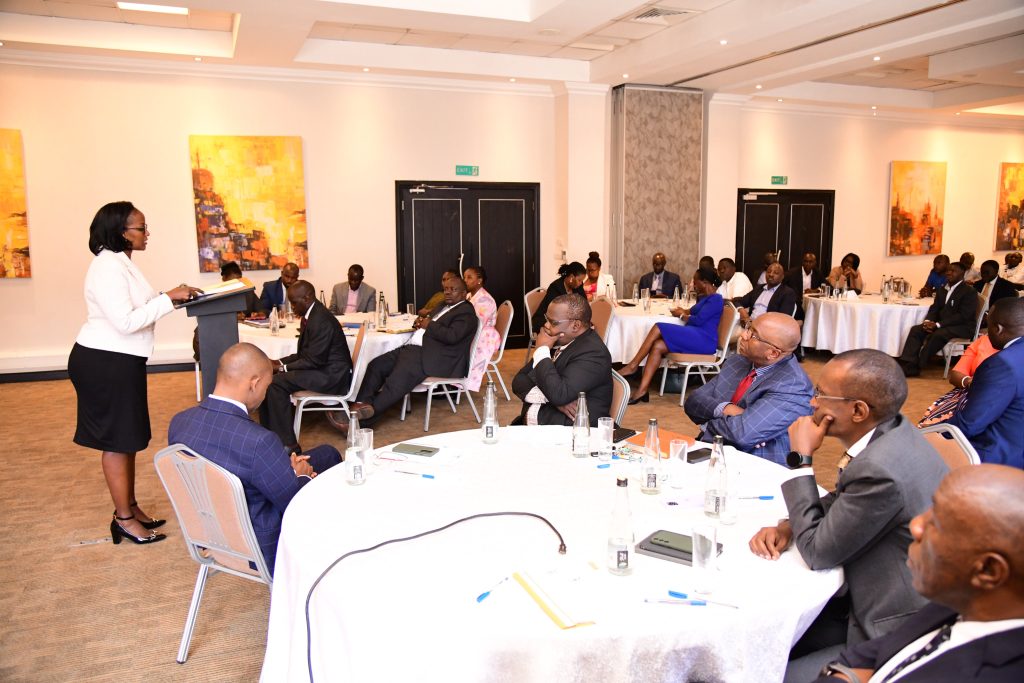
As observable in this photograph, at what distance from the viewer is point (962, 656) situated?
1.47m

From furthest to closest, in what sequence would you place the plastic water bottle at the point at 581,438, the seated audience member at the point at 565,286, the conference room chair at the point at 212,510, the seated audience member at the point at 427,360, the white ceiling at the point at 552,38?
the seated audience member at the point at 565,286
the white ceiling at the point at 552,38
the seated audience member at the point at 427,360
the plastic water bottle at the point at 581,438
the conference room chair at the point at 212,510

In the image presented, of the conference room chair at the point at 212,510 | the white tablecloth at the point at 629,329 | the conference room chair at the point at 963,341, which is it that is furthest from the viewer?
the conference room chair at the point at 963,341

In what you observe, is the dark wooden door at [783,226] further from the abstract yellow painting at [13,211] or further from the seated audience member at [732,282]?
the abstract yellow painting at [13,211]

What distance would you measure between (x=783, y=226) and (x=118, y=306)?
11226 mm

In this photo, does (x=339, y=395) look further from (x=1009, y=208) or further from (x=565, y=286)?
(x=1009, y=208)

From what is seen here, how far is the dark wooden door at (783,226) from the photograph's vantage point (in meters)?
12.5

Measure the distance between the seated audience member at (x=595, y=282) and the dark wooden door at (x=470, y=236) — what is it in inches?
61.9

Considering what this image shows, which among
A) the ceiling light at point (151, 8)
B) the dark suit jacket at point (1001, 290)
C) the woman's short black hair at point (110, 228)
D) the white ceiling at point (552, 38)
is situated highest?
the ceiling light at point (151, 8)

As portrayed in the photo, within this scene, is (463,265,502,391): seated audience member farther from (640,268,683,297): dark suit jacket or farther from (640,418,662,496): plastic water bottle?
(640,418,662,496): plastic water bottle

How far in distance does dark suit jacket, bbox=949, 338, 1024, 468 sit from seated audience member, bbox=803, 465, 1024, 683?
7.95 ft

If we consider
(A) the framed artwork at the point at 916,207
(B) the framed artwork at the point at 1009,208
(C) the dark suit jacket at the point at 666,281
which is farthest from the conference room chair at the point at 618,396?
(B) the framed artwork at the point at 1009,208

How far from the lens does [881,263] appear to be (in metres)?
13.9

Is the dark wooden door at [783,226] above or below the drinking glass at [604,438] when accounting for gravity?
above

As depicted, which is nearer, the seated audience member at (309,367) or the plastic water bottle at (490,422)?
the plastic water bottle at (490,422)
